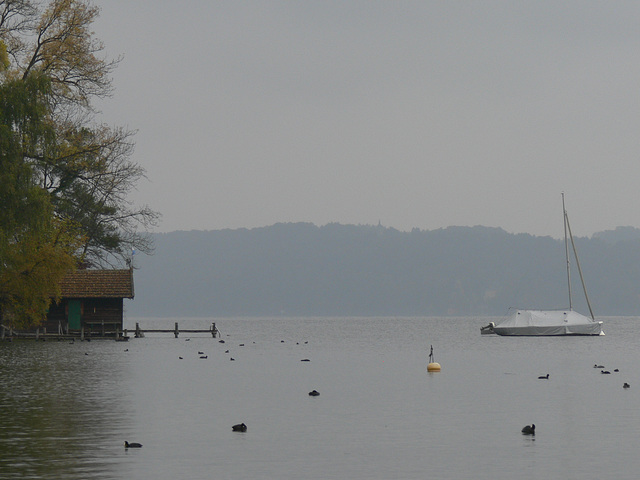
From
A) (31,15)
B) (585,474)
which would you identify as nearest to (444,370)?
(31,15)

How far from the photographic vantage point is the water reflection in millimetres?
19891

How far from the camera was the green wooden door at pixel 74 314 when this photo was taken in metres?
82.3

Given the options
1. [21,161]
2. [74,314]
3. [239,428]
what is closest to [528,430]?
[239,428]

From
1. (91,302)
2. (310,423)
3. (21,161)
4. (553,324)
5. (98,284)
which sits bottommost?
(310,423)

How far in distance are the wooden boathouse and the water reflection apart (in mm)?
24747

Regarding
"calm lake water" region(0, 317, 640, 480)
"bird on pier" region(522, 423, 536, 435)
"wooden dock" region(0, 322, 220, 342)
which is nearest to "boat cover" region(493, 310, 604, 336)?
"wooden dock" region(0, 322, 220, 342)

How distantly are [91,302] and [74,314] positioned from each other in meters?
1.67

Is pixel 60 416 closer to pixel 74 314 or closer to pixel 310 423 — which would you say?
pixel 310 423

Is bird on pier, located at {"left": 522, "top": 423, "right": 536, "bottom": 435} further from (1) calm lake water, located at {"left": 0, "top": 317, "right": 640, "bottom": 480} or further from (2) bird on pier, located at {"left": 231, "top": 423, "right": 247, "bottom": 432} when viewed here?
(2) bird on pier, located at {"left": 231, "top": 423, "right": 247, "bottom": 432}

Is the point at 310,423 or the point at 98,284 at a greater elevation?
the point at 98,284

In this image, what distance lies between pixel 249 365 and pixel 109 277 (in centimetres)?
2790

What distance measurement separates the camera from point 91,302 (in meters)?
83.1

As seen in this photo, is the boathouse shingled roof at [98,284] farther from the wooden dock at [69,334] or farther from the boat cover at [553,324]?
the boat cover at [553,324]

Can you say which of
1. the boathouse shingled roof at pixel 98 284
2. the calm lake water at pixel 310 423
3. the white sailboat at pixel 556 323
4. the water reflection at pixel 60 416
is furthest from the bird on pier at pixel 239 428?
the white sailboat at pixel 556 323
